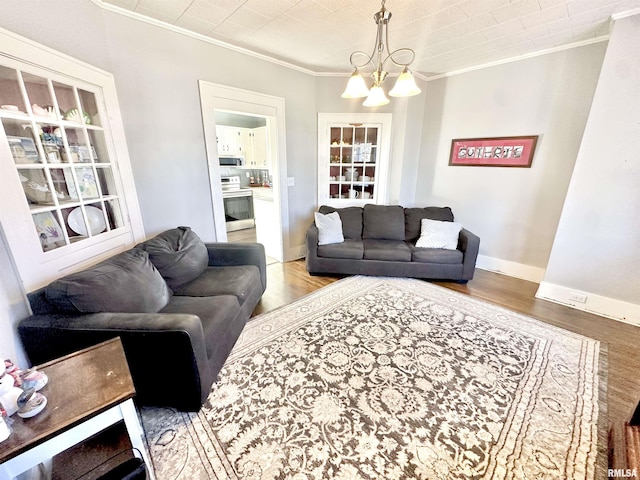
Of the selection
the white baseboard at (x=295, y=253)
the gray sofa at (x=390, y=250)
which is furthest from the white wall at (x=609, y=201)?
the white baseboard at (x=295, y=253)

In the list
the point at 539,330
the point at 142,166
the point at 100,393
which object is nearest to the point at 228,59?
the point at 142,166

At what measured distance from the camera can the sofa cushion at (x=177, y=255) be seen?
80.7 inches

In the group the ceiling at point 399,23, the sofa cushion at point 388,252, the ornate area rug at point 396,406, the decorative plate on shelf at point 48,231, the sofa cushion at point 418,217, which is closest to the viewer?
the ornate area rug at point 396,406

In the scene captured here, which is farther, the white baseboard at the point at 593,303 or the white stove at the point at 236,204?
the white stove at the point at 236,204

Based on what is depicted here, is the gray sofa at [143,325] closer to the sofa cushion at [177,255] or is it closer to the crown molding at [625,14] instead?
the sofa cushion at [177,255]

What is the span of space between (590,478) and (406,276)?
2.13 meters

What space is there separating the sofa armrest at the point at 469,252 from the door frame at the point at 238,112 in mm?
2268

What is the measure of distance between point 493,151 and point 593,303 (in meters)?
1.96

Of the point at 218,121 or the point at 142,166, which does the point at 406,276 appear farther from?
the point at 218,121

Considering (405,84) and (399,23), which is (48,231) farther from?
(399,23)

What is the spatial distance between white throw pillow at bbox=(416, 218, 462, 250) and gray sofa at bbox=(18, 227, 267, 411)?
2400mm

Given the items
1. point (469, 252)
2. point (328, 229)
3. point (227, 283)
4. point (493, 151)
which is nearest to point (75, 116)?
point (227, 283)

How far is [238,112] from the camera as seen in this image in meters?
2.88

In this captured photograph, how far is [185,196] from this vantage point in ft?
8.73
